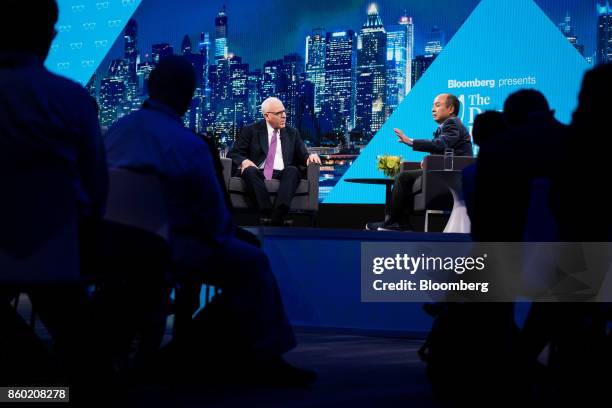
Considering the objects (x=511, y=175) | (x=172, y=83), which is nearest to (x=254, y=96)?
(x=172, y=83)

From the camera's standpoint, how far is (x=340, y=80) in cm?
958

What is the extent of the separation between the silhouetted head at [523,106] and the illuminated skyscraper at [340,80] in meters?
6.67

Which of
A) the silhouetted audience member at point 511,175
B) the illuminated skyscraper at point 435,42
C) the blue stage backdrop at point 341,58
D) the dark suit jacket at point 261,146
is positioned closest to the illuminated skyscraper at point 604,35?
the blue stage backdrop at point 341,58

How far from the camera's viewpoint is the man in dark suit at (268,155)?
255 inches

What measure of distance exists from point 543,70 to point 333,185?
8.64 feet

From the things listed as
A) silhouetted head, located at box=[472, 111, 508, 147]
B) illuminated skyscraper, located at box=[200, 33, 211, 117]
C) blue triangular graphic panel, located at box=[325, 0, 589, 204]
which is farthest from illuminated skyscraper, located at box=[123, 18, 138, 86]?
silhouetted head, located at box=[472, 111, 508, 147]

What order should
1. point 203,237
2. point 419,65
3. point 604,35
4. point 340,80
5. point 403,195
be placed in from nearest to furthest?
1. point 203,237
2. point 403,195
3. point 604,35
4. point 419,65
5. point 340,80

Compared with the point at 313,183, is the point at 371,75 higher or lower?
higher

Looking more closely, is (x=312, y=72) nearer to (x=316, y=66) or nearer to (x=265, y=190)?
(x=316, y=66)

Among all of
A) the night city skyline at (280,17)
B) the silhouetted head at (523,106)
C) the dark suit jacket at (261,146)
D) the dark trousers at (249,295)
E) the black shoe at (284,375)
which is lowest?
the black shoe at (284,375)

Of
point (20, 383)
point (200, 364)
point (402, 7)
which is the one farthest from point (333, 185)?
point (20, 383)

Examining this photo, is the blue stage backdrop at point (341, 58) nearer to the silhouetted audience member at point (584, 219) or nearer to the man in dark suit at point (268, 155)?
the man in dark suit at point (268, 155)

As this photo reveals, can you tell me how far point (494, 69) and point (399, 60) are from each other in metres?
1.26

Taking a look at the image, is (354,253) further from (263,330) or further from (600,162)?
(600,162)
